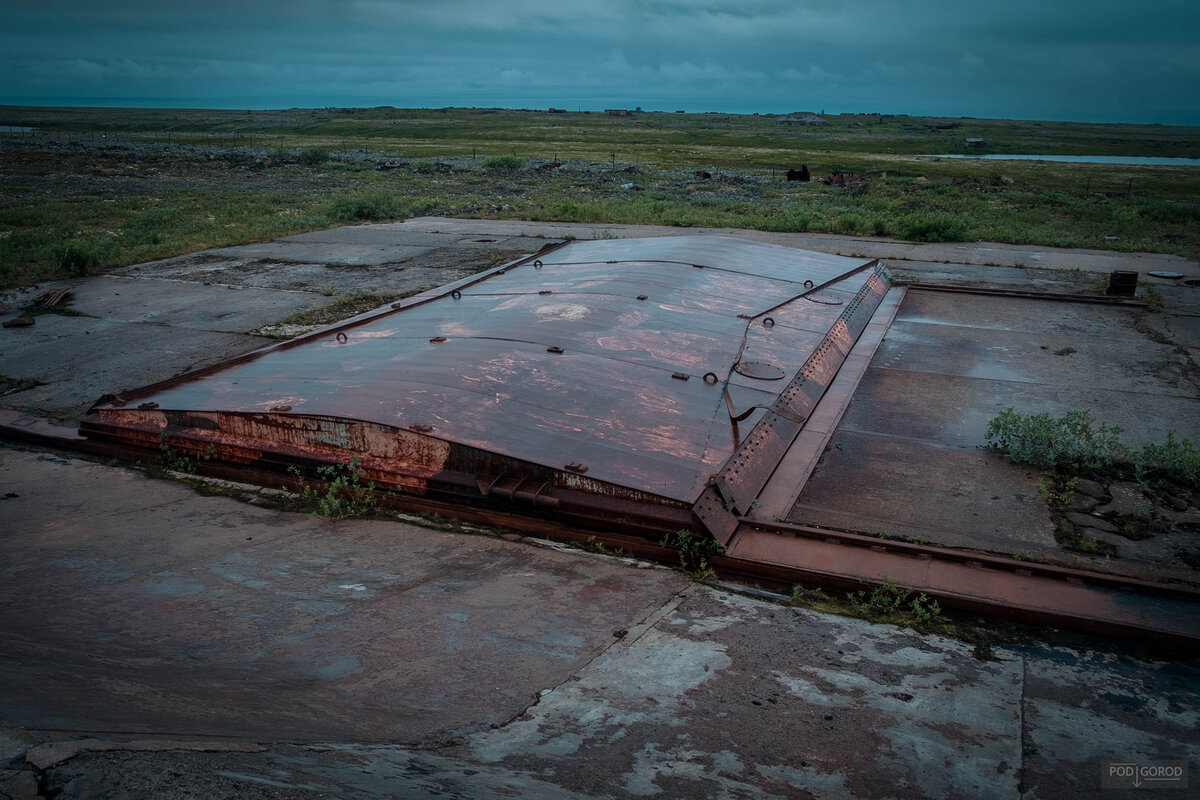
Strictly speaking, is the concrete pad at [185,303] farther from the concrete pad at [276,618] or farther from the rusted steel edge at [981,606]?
the rusted steel edge at [981,606]

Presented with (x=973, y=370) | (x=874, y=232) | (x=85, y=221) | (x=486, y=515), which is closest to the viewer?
(x=486, y=515)

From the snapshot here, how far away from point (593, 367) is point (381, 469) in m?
1.58

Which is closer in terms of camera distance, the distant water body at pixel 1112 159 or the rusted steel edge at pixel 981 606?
the rusted steel edge at pixel 981 606

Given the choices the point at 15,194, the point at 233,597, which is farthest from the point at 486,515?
the point at 15,194

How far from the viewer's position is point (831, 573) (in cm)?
371

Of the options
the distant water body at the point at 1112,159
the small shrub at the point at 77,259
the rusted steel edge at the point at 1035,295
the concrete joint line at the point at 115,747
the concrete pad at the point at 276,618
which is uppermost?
the distant water body at the point at 1112,159

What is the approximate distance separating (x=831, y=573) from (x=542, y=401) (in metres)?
2.01

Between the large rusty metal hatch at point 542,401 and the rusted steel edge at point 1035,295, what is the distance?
328 centimetres

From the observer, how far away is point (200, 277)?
1113 cm

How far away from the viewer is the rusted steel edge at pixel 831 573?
133 inches

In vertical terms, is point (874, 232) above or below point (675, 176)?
below

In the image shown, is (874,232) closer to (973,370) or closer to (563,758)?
(973,370)

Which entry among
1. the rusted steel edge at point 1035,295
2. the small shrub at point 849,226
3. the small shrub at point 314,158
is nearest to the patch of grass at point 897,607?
the rusted steel edge at point 1035,295

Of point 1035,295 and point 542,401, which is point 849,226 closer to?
point 1035,295
